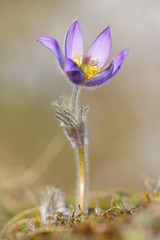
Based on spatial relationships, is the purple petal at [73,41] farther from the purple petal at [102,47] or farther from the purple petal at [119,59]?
the purple petal at [119,59]

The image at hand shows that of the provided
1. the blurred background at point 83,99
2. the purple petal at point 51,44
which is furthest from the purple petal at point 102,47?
the blurred background at point 83,99

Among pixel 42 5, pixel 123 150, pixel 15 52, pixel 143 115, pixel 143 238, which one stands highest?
pixel 42 5

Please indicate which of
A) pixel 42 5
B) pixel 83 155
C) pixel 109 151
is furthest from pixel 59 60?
pixel 42 5

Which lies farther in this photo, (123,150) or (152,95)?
(152,95)

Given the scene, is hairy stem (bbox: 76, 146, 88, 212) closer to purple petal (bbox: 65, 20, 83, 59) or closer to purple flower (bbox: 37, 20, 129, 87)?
purple flower (bbox: 37, 20, 129, 87)

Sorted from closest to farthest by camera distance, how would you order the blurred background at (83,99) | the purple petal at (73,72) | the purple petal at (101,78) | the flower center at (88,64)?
the purple petal at (73,72) → the purple petal at (101,78) → the flower center at (88,64) → the blurred background at (83,99)

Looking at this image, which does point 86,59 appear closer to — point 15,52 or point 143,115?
point 143,115

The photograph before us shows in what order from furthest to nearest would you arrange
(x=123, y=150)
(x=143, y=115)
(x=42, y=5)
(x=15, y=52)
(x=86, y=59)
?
(x=42, y=5) → (x=15, y=52) → (x=143, y=115) → (x=123, y=150) → (x=86, y=59)

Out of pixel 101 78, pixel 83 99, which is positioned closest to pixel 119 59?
pixel 101 78
